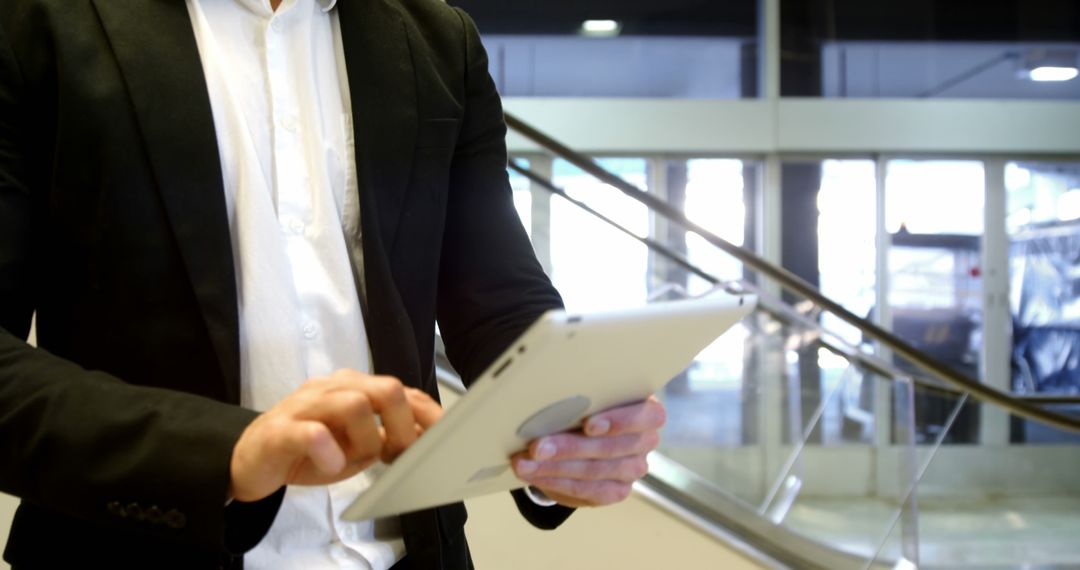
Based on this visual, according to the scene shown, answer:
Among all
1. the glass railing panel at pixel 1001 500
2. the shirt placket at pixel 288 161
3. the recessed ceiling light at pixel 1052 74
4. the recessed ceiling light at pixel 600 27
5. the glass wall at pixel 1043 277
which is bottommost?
the glass railing panel at pixel 1001 500

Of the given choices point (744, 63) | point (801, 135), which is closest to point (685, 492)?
point (801, 135)

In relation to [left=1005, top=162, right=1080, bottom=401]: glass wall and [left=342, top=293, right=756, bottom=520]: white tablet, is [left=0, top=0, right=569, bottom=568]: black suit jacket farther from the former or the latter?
[left=1005, top=162, right=1080, bottom=401]: glass wall

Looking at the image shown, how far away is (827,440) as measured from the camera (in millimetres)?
4727

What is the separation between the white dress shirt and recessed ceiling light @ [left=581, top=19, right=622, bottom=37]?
8.42 meters

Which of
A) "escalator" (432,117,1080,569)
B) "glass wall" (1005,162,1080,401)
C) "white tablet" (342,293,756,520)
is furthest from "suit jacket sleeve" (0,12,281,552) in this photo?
"glass wall" (1005,162,1080,401)

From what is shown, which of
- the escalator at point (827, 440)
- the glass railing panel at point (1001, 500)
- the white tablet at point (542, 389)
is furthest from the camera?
the glass railing panel at point (1001, 500)

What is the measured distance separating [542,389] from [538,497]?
0.33 meters

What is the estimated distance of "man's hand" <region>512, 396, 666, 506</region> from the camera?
742 mm

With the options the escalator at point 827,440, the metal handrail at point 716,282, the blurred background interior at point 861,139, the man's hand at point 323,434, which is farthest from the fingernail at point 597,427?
the blurred background interior at point 861,139

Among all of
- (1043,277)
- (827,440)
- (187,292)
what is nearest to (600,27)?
(1043,277)

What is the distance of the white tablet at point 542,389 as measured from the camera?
22.6 inches

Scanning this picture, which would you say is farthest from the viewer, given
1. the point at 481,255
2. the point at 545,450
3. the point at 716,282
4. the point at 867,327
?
the point at 716,282

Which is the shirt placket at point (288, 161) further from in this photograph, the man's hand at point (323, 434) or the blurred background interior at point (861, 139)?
the blurred background interior at point (861, 139)

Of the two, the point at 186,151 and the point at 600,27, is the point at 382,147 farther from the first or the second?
the point at 600,27
